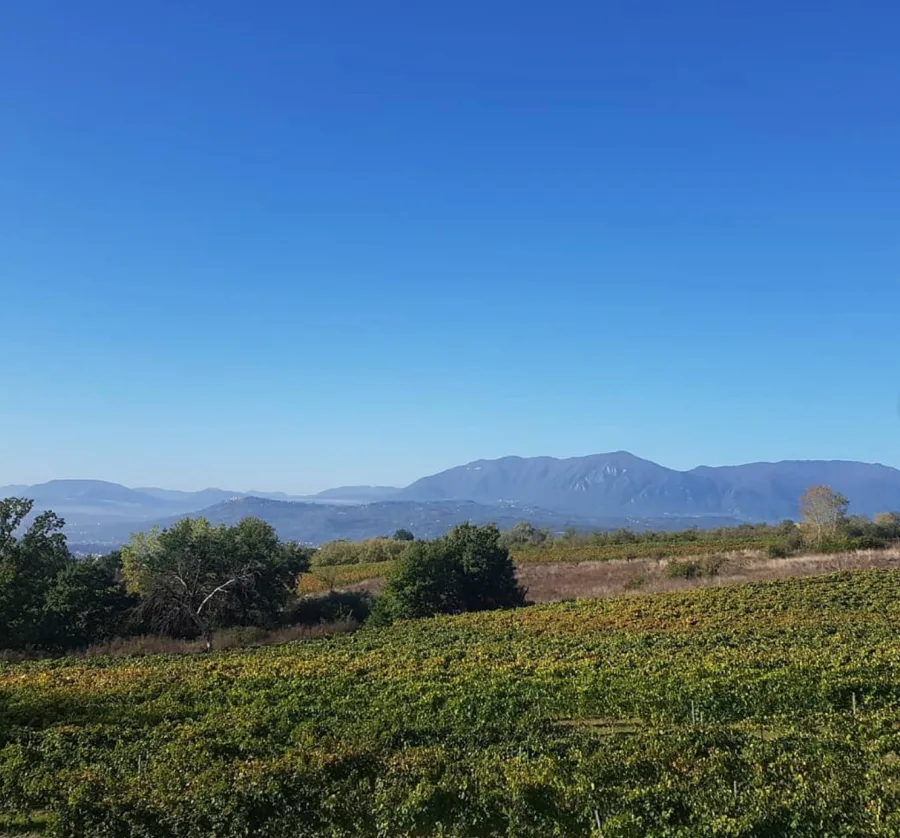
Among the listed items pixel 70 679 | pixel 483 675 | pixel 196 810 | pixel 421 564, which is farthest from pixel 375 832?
pixel 421 564

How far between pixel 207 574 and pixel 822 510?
195 ft

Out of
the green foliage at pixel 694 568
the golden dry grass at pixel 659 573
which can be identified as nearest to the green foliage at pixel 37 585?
the golden dry grass at pixel 659 573

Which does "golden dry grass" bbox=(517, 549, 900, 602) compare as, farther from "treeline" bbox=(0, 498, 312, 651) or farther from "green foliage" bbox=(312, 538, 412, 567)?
"green foliage" bbox=(312, 538, 412, 567)

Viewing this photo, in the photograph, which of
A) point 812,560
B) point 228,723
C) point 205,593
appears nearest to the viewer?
point 228,723

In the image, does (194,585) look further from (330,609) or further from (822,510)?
(822,510)

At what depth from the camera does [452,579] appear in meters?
45.5

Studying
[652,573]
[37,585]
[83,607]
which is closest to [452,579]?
[652,573]

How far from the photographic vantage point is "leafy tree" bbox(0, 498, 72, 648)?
3756 centimetres

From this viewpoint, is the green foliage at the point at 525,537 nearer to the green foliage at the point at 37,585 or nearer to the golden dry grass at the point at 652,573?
the golden dry grass at the point at 652,573

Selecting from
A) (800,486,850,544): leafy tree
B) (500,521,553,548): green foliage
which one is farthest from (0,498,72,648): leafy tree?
(800,486,850,544): leafy tree

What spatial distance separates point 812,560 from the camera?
178 ft

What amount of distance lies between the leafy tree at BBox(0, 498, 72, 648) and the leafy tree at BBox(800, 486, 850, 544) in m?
65.7

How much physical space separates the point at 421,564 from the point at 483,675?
25.5 meters

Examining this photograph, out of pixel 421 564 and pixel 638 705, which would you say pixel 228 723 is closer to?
pixel 638 705
